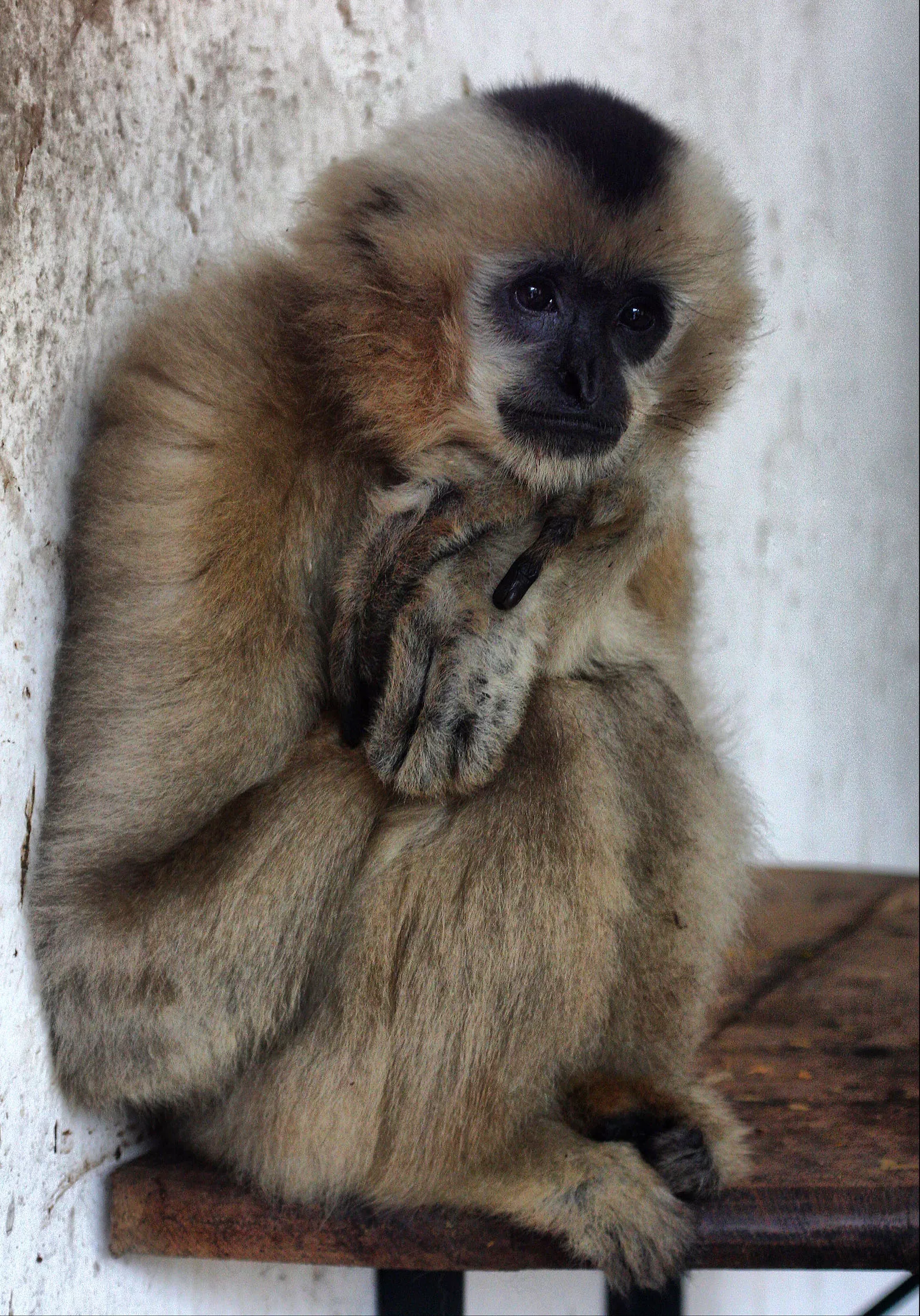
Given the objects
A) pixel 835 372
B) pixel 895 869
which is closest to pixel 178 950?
pixel 835 372

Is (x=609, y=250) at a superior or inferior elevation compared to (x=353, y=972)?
superior

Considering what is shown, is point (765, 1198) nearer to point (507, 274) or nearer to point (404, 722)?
point (404, 722)

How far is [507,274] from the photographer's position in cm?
166

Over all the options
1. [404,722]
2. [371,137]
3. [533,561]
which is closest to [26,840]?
[404,722]

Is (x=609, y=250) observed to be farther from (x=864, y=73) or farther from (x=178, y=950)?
(x=178, y=950)

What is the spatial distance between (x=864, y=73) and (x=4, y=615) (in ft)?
4.91

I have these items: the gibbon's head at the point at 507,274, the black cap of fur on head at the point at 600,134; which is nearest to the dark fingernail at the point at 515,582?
the gibbon's head at the point at 507,274

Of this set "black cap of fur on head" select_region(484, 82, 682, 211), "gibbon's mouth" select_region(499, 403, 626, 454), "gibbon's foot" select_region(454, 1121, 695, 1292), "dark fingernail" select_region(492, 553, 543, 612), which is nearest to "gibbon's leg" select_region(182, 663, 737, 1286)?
"gibbon's foot" select_region(454, 1121, 695, 1292)

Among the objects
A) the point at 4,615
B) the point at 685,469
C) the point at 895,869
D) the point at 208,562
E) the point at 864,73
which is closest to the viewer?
the point at 4,615

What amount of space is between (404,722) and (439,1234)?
61 cm

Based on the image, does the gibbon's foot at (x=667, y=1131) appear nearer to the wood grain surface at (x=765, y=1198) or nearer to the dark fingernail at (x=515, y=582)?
the wood grain surface at (x=765, y=1198)

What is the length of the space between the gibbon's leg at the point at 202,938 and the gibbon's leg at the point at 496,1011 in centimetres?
5

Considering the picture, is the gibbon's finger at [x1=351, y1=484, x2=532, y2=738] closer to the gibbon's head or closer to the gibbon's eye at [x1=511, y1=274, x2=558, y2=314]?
the gibbon's head

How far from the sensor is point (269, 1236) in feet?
5.21
